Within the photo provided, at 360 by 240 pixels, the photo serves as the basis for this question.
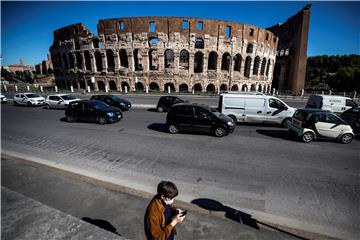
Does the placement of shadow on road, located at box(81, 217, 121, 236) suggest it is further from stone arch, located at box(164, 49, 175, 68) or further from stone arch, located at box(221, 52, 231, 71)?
stone arch, located at box(221, 52, 231, 71)

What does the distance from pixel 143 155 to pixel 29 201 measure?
4.09m

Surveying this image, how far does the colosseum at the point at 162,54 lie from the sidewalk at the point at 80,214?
2996 cm

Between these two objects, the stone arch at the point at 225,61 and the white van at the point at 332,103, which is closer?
the white van at the point at 332,103

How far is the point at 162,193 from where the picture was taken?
6.95 ft

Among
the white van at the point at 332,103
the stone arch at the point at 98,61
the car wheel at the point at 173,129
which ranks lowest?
the car wheel at the point at 173,129

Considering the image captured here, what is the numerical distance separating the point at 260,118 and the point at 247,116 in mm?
806

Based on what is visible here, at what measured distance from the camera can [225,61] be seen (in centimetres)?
3753

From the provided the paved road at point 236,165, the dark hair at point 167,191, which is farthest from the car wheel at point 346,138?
the dark hair at point 167,191

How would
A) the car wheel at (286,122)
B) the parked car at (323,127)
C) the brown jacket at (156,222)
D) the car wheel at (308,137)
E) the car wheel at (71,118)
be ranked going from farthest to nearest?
the car wheel at (71,118)
the car wheel at (286,122)
the car wheel at (308,137)
the parked car at (323,127)
the brown jacket at (156,222)

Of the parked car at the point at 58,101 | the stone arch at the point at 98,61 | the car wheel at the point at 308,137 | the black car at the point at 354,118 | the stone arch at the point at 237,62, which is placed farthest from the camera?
the stone arch at the point at 237,62

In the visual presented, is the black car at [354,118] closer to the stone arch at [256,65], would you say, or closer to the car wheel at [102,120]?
the car wheel at [102,120]

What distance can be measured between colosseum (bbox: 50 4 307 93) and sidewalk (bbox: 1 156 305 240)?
30.0 meters

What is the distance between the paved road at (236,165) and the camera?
3.99m

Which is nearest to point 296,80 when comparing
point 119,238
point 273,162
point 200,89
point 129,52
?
point 200,89
